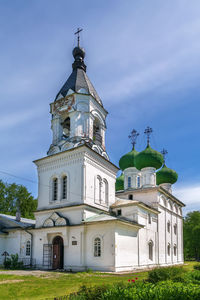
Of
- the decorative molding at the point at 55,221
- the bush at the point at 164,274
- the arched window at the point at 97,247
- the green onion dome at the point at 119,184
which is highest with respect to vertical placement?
the green onion dome at the point at 119,184

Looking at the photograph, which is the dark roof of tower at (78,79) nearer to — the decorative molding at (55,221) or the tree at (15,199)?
the decorative molding at (55,221)

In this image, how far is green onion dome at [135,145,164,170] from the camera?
27.4 m

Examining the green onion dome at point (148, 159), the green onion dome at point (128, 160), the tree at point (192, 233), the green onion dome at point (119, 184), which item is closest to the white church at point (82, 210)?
the green onion dome at point (148, 159)

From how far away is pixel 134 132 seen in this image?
31.9 meters

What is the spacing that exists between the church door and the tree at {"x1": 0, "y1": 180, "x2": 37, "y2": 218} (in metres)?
17.5

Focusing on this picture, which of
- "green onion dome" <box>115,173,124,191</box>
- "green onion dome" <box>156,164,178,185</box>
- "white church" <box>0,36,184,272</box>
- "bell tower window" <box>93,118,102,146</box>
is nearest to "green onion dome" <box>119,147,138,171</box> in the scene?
"green onion dome" <box>115,173,124,191</box>

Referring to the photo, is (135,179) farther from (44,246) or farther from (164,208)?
(44,246)

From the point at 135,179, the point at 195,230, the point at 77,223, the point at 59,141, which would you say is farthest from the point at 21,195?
the point at 195,230

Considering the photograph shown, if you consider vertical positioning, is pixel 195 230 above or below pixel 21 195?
below

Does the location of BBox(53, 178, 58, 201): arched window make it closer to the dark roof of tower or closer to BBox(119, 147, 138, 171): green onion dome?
the dark roof of tower

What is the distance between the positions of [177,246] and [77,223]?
16.1 meters

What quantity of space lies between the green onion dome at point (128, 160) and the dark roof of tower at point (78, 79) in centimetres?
927

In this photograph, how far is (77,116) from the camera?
21.0 meters

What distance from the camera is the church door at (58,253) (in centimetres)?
1852
